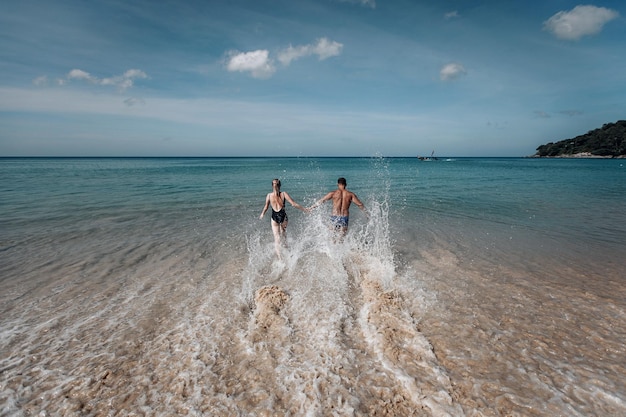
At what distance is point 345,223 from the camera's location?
31.8 ft

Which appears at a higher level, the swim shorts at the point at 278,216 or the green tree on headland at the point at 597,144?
the green tree on headland at the point at 597,144

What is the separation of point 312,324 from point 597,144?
170 meters

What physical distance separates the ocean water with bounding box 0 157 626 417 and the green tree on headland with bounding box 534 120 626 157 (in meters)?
148

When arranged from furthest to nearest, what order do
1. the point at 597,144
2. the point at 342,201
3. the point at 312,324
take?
the point at 597,144 < the point at 342,201 < the point at 312,324

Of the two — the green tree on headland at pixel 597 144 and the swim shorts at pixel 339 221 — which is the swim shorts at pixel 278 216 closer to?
the swim shorts at pixel 339 221

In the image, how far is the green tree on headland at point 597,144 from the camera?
116 metres

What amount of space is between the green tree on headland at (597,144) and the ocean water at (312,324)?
5809 inches

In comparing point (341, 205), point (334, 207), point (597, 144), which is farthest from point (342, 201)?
point (597, 144)

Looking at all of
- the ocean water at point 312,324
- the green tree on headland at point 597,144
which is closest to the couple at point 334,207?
the ocean water at point 312,324

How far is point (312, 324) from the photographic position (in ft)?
18.5

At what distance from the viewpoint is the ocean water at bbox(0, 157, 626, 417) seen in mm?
3979

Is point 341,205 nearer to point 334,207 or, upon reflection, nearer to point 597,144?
point 334,207

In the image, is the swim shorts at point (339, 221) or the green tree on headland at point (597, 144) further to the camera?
the green tree on headland at point (597, 144)

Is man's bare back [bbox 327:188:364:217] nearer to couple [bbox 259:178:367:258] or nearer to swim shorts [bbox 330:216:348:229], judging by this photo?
couple [bbox 259:178:367:258]
